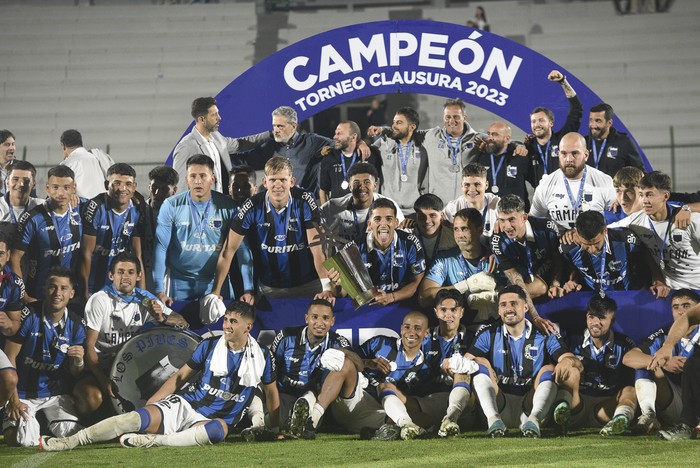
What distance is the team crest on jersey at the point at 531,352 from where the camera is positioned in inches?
309

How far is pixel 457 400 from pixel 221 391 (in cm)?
174

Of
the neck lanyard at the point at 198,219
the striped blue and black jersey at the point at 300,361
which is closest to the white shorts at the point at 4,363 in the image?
the neck lanyard at the point at 198,219

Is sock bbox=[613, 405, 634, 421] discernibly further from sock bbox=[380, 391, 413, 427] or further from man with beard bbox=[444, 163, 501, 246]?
man with beard bbox=[444, 163, 501, 246]

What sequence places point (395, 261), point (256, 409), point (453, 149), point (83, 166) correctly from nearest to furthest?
point (256, 409) < point (395, 261) < point (83, 166) < point (453, 149)

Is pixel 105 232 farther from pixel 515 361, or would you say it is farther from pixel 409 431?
pixel 515 361

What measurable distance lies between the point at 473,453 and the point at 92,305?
10.8 feet

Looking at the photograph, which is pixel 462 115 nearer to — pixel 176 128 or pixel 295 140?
pixel 295 140

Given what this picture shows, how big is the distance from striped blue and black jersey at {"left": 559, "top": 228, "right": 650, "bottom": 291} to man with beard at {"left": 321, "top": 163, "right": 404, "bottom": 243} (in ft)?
5.12

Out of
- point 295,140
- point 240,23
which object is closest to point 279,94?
point 295,140

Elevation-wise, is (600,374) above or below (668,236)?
below

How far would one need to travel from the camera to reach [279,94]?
10.2m

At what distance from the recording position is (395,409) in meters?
7.65

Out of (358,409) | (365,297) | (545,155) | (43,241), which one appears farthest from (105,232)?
(545,155)

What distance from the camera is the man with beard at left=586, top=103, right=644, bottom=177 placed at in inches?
386
